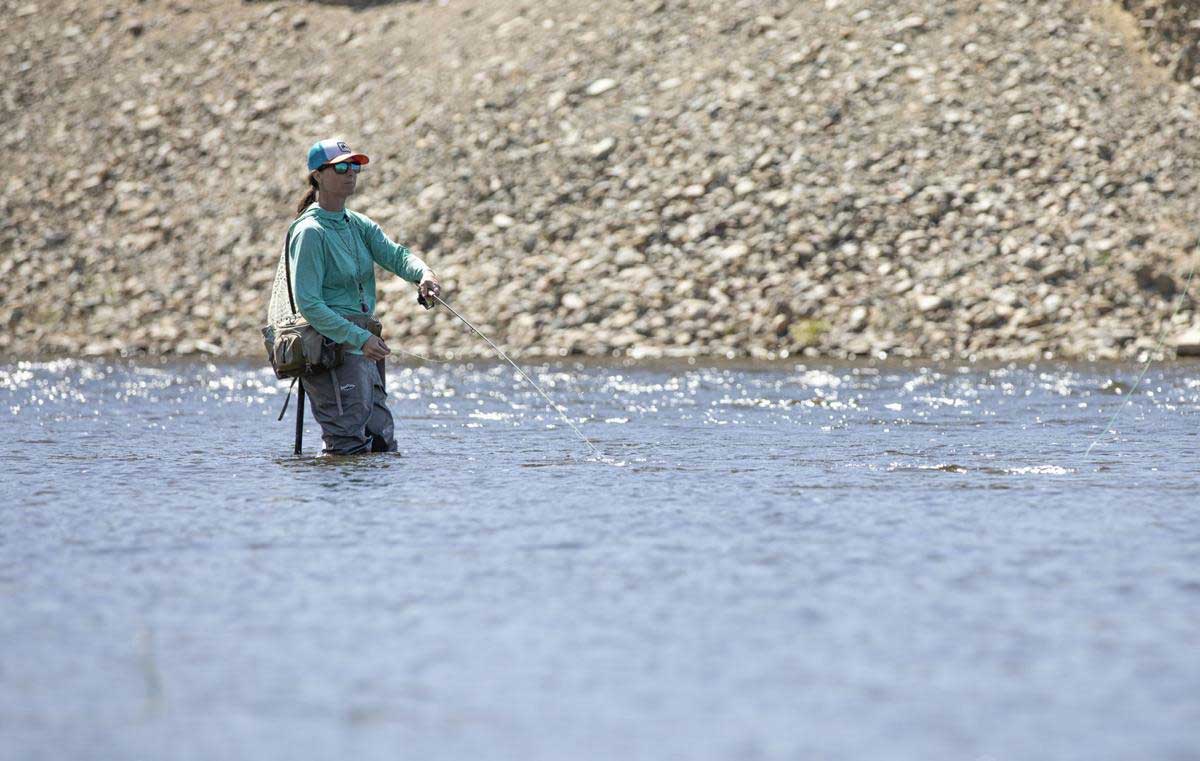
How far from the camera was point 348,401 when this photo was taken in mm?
9406

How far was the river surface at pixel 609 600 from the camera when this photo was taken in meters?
4.01

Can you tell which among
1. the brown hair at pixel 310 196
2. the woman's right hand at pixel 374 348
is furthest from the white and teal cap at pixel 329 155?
the woman's right hand at pixel 374 348

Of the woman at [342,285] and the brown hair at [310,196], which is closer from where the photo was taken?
the woman at [342,285]

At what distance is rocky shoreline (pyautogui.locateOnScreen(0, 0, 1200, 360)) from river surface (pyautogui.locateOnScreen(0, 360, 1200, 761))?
30.2 feet

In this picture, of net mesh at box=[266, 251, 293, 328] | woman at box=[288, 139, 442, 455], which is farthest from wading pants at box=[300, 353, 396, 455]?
net mesh at box=[266, 251, 293, 328]

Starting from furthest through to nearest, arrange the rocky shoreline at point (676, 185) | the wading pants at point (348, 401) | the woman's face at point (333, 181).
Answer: the rocky shoreline at point (676, 185)
the wading pants at point (348, 401)
the woman's face at point (333, 181)

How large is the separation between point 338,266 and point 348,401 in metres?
0.78

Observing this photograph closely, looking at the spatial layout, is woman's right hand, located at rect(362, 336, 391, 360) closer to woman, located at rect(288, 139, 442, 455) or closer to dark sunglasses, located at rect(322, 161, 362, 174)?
woman, located at rect(288, 139, 442, 455)

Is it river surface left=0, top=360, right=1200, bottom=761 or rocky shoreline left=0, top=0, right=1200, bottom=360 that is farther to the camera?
rocky shoreline left=0, top=0, right=1200, bottom=360

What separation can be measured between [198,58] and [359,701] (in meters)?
29.4

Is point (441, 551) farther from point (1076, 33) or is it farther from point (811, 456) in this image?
point (1076, 33)

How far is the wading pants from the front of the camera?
932cm

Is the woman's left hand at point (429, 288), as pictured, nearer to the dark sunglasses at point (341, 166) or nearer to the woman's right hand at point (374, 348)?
the woman's right hand at point (374, 348)

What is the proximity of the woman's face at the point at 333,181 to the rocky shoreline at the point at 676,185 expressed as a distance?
1058cm
